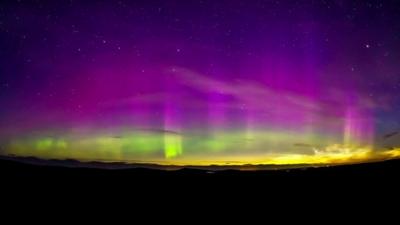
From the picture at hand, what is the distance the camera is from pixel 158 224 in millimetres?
13461

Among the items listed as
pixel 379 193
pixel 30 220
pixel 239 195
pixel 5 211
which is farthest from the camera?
pixel 239 195

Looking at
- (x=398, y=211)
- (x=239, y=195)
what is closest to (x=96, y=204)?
(x=239, y=195)

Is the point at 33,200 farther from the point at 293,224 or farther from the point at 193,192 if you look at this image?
the point at 293,224

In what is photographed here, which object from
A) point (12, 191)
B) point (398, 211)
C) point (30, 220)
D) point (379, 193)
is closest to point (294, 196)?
point (379, 193)

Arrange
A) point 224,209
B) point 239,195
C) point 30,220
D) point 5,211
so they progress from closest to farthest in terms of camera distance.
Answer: point 30,220 < point 5,211 < point 224,209 < point 239,195

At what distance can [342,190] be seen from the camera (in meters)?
21.7

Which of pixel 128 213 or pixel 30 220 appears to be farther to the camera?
pixel 128 213

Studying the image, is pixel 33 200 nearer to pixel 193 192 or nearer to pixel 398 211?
pixel 193 192

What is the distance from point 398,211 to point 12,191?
20311 mm

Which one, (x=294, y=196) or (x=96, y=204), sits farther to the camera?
(x=294, y=196)

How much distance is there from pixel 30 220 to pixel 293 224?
10413mm

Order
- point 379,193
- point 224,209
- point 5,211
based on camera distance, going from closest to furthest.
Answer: point 5,211 → point 224,209 → point 379,193

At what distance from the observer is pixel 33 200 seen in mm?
17469

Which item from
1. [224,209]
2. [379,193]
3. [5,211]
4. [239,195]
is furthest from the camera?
[239,195]
